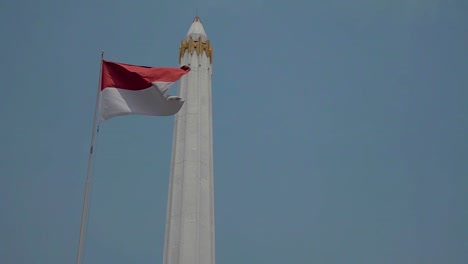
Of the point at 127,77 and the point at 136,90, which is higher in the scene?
the point at 127,77

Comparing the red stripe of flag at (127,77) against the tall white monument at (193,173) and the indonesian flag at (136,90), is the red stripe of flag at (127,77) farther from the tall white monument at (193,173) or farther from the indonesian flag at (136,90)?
the tall white monument at (193,173)

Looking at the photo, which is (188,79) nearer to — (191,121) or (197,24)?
(191,121)

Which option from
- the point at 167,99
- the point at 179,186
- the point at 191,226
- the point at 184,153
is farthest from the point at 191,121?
the point at 167,99

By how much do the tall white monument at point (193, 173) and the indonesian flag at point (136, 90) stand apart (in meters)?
7.25

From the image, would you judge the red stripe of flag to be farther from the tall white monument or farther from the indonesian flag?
the tall white monument

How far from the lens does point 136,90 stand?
60.2ft

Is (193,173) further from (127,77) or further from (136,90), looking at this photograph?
(127,77)

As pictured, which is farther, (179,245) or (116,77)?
(179,245)

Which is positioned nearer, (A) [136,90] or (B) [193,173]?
(A) [136,90]

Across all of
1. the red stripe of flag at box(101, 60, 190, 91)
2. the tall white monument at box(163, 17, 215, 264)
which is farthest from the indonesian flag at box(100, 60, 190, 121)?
the tall white monument at box(163, 17, 215, 264)

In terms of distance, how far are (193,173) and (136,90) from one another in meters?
8.00

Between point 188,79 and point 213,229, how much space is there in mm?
8084

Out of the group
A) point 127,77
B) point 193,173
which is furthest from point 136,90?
point 193,173

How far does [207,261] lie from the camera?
24109mm
